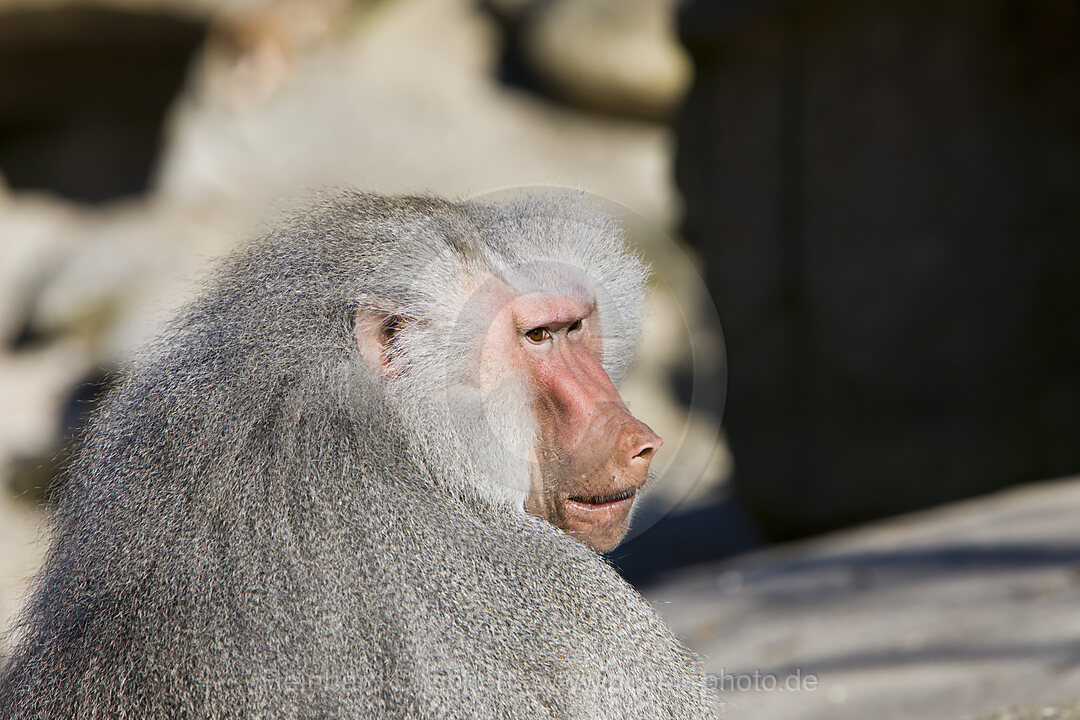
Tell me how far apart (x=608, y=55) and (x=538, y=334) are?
876 cm

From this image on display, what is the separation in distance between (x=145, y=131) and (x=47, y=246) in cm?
130

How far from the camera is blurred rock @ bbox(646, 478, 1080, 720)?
3.07 metres

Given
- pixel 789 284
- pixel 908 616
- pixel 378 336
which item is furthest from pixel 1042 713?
pixel 789 284

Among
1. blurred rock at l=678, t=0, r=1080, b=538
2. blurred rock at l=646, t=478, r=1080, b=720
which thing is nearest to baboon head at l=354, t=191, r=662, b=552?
blurred rock at l=646, t=478, r=1080, b=720

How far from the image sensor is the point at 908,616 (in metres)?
3.79

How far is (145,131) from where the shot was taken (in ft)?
32.6

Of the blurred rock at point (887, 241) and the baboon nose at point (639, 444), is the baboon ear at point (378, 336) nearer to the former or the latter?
the baboon nose at point (639, 444)

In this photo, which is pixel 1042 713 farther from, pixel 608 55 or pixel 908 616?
pixel 608 55

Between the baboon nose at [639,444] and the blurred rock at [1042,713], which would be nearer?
the baboon nose at [639,444]

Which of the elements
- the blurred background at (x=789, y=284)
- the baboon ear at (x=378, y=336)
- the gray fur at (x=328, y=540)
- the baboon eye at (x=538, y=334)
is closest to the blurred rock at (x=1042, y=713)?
the blurred background at (x=789, y=284)

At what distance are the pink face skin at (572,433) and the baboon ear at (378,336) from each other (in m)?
0.17

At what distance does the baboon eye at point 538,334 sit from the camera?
2035 millimetres

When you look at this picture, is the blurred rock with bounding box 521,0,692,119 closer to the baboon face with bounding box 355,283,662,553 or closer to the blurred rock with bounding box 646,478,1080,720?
the blurred rock with bounding box 646,478,1080,720

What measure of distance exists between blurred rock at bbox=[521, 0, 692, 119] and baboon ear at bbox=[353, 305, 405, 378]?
340 inches
